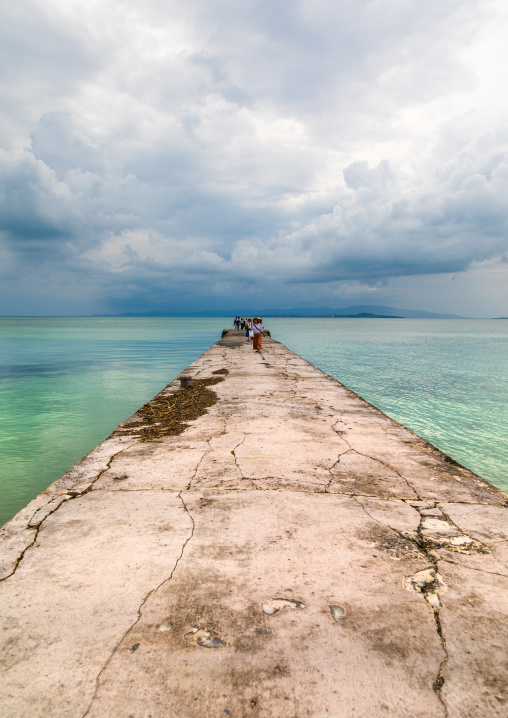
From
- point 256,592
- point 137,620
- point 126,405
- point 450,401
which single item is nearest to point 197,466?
point 256,592

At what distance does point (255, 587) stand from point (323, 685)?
65cm

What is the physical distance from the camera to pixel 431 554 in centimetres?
260

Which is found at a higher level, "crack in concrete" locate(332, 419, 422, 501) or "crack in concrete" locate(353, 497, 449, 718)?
"crack in concrete" locate(353, 497, 449, 718)

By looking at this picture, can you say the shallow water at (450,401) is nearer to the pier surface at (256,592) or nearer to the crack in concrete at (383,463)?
the crack in concrete at (383,463)

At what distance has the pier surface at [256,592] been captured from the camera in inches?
64.6

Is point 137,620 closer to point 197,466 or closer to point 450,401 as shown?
point 197,466

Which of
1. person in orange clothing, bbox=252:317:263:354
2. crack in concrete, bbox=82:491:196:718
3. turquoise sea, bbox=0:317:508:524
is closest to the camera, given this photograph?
crack in concrete, bbox=82:491:196:718

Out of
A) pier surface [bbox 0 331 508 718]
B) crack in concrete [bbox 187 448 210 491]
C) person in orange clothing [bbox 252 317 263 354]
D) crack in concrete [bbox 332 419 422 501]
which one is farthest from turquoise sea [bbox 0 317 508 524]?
person in orange clothing [bbox 252 317 263 354]

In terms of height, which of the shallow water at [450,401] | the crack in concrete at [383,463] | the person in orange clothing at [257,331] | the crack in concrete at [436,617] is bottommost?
the shallow water at [450,401]

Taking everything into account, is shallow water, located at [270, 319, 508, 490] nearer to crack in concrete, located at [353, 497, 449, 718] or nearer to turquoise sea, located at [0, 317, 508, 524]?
turquoise sea, located at [0, 317, 508, 524]

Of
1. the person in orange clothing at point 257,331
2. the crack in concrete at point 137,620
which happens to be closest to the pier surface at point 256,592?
the crack in concrete at point 137,620

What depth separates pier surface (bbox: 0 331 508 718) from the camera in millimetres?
1642

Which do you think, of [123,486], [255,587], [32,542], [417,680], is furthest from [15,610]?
[417,680]

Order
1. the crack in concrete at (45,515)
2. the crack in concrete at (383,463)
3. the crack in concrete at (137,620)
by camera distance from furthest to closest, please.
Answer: the crack in concrete at (383,463) < the crack in concrete at (45,515) < the crack in concrete at (137,620)
